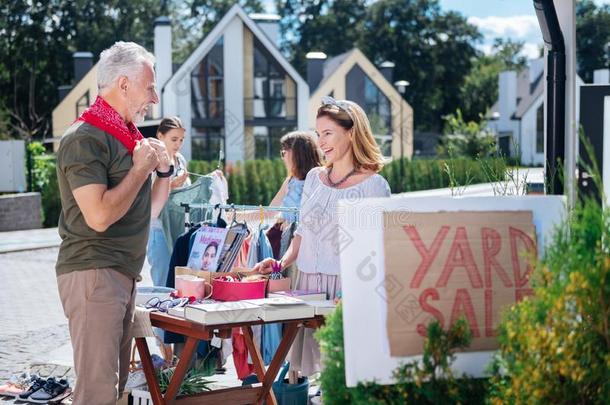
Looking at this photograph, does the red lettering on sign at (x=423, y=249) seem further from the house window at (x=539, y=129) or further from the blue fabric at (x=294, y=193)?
the house window at (x=539, y=129)

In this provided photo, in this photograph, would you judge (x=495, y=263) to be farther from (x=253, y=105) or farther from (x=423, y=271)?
(x=253, y=105)

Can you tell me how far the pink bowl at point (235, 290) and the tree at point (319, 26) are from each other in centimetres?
7509

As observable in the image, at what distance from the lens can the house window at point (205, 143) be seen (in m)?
42.0

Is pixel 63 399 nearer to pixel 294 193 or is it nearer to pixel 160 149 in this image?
pixel 294 193

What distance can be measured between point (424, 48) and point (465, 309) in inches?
3010

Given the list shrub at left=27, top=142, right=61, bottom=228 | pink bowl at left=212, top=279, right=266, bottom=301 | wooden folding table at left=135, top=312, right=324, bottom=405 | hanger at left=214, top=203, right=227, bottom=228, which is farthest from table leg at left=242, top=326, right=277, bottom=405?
shrub at left=27, top=142, right=61, bottom=228

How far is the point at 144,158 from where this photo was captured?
12.9ft

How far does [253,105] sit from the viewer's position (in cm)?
4378

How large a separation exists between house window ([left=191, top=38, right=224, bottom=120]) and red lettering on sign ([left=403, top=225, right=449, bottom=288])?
127 feet

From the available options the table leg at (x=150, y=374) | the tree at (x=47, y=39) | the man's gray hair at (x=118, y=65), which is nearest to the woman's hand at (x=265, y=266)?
the table leg at (x=150, y=374)

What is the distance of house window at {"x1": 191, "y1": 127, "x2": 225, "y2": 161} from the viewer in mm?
42000

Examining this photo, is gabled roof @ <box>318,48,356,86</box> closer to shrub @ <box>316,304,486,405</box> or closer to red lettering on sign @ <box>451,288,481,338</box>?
red lettering on sign @ <box>451,288,481,338</box>

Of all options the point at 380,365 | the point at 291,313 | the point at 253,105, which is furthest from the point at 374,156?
the point at 253,105

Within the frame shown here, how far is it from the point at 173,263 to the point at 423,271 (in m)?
3.17
